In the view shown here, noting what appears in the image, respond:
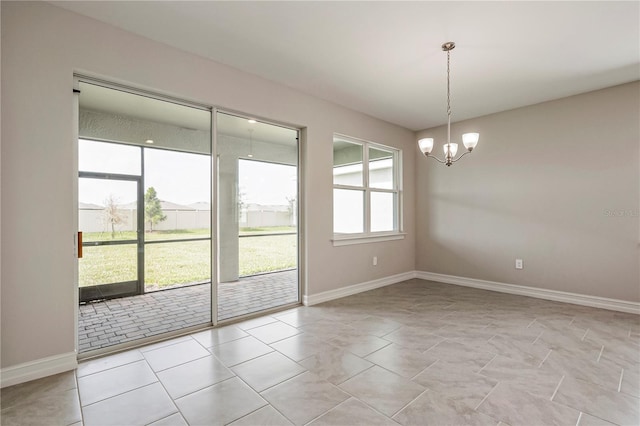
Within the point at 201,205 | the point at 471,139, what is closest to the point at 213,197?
the point at 201,205

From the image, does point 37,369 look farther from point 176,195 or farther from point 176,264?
point 176,195

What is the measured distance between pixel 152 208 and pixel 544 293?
5184mm

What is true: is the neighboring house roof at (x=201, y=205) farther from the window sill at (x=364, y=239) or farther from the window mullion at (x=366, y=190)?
the window mullion at (x=366, y=190)

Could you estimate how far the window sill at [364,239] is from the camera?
173 inches

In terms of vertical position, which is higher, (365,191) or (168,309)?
(365,191)

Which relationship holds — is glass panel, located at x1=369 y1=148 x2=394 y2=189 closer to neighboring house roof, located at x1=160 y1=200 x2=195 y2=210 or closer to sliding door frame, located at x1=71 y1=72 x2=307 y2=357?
sliding door frame, located at x1=71 y1=72 x2=307 y2=357

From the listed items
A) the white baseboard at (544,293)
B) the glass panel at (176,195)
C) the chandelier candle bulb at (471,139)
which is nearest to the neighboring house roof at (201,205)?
the glass panel at (176,195)

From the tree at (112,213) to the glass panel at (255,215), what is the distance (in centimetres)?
95

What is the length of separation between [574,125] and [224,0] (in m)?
4.56

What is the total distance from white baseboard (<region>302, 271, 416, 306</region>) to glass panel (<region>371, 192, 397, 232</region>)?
87 centimetres

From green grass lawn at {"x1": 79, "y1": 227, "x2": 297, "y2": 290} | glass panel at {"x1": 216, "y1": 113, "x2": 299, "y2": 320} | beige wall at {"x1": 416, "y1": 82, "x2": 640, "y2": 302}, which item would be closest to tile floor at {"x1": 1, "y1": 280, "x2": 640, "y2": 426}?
glass panel at {"x1": 216, "y1": 113, "x2": 299, "y2": 320}

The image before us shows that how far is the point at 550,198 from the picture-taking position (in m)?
4.25

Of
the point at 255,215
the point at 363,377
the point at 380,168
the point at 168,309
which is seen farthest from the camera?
the point at 380,168

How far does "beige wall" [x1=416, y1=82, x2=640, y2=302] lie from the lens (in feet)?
12.2
